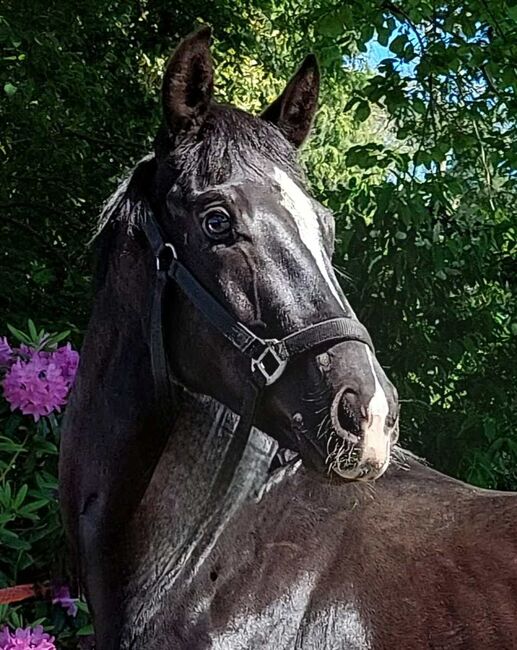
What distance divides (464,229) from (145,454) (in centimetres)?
283

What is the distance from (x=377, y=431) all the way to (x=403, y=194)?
8.63 ft

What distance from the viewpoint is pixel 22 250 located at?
452cm

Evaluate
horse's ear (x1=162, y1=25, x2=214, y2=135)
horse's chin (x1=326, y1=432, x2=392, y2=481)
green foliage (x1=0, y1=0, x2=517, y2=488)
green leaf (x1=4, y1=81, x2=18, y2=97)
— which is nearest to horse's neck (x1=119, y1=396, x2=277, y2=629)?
horse's chin (x1=326, y1=432, x2=392, y2=481)

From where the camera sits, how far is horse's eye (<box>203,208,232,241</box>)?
1638 millimetres

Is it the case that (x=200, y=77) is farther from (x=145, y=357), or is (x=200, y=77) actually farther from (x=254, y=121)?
(x=145, y=357)

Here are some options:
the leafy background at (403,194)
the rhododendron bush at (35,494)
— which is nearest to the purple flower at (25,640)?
the rhododendron bush at (35,494)

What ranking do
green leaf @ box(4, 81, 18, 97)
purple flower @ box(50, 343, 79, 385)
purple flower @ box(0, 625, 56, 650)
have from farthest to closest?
1. green leaf @ box(4, 81, 18, 97)
2. purple flower @ box(50, 343, 79, 385)
3. purple flower @ box(0, 625, 56, 650)

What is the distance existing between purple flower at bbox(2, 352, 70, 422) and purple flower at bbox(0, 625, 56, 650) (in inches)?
20.6

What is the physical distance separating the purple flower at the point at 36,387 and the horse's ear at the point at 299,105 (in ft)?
2.89

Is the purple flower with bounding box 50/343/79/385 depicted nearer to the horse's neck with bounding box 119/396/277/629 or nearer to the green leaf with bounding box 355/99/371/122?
the horse's neck with bounding box 119/396/277/629

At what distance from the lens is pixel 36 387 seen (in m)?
2.38

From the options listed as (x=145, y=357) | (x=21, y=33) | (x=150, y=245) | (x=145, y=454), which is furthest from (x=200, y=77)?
(x=21, y=33)

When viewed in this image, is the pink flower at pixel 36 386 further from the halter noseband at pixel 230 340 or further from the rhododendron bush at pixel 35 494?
the halter noseband at pixel 230 340

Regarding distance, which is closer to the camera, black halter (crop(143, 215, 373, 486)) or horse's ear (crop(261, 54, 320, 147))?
black halter (crop(143, 215, 373, 486))
